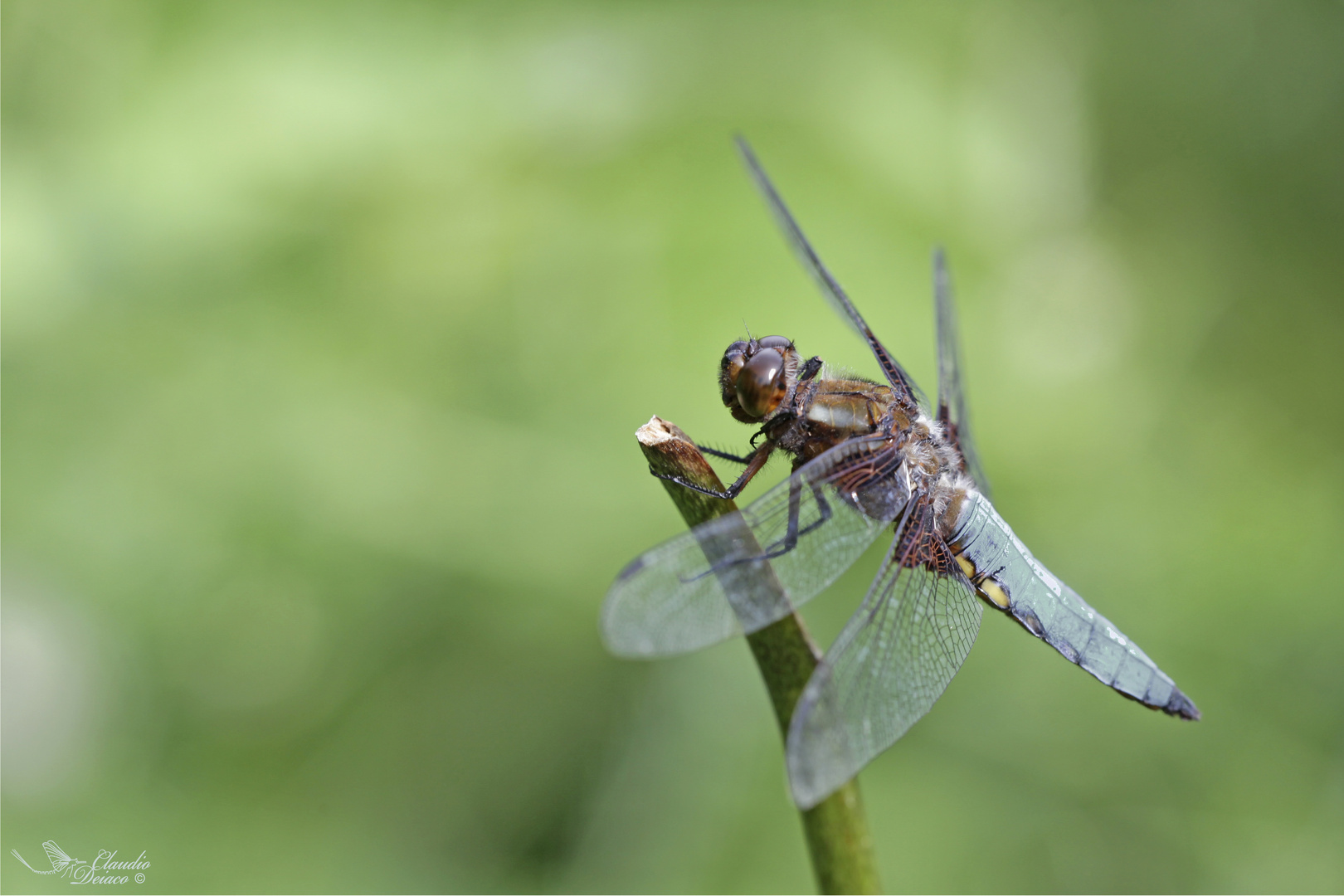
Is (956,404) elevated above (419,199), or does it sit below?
below

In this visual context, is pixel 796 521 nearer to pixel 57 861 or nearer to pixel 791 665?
pixel 791 665

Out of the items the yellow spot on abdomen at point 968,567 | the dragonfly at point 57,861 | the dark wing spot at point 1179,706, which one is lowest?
the dark wing spot at point 1179,706

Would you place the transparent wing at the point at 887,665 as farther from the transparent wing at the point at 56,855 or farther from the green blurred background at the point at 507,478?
the transparent wing at the point at 56,855

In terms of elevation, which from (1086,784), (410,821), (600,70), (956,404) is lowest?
(1086,784)

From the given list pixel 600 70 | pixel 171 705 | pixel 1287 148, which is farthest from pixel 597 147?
pixel 1287 148

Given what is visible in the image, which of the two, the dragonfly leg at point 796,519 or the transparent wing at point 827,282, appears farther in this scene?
the transparent wing at point 827,282

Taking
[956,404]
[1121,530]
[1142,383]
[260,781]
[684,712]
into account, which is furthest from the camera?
[1142,383]

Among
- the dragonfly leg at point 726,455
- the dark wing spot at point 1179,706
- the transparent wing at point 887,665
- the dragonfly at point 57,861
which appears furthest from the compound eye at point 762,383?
the dragonfly at point 57,861

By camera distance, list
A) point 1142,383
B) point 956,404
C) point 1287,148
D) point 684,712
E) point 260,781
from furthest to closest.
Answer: point 1287,148
point 1142,383
point 684,712
point 260,781
point 956,404

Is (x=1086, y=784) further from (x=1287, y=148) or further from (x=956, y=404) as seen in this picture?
(x=1287, y=148)
